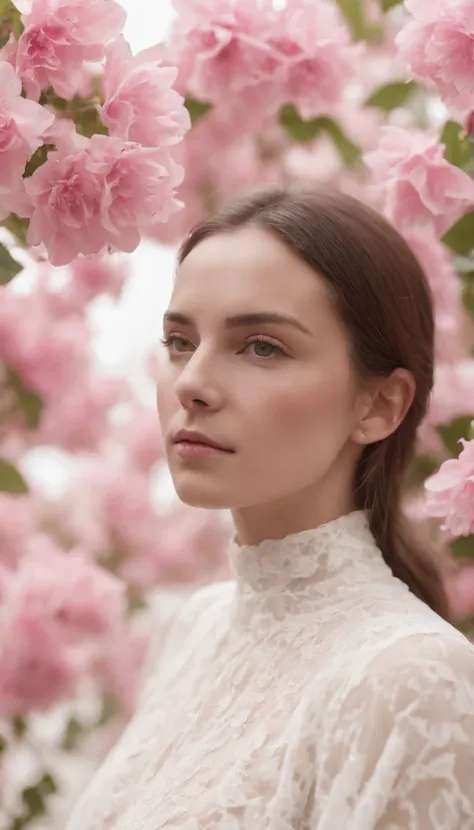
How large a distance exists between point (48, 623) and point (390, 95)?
0.90 m

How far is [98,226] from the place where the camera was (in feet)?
3.35

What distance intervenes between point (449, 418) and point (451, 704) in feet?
1.89

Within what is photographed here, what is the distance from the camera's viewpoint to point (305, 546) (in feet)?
3.94

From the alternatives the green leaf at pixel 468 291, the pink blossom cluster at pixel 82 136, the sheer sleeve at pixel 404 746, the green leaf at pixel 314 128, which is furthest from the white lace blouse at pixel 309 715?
the green leaf at pixel 314 128

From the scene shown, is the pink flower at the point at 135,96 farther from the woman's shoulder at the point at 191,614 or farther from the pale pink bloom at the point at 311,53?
the woman's shoulder at the point at 191,614

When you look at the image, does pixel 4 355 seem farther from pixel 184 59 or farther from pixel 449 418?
pixel 449 418

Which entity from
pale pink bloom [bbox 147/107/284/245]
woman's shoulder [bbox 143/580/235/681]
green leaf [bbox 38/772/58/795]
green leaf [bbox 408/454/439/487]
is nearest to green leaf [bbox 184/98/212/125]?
pale pink bloom [bbox 147/107/284/245]

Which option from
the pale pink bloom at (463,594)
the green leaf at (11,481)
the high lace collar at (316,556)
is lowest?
the pale pink bloom at (463,594)

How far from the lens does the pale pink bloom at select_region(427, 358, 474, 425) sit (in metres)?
1.48

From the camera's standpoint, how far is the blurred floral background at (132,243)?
3.25 feet

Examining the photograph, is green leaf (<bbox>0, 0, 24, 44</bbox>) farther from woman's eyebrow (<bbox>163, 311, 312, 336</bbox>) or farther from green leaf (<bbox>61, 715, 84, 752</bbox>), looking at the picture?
green leaf (<bbox>61, 715, 84, 752</bbox>)

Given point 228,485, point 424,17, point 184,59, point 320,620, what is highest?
point 184,59

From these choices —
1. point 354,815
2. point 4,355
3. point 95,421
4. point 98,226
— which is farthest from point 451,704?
point 95,421

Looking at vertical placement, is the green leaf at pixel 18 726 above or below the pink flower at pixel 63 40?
below
